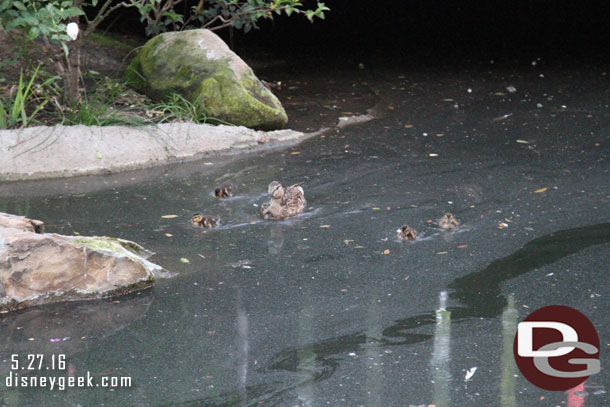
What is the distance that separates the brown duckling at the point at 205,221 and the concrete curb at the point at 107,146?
2.14 m

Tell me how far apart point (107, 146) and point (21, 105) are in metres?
1.14

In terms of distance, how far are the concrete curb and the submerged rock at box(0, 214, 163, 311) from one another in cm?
305

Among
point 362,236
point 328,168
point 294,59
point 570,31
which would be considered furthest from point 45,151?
point 570,31

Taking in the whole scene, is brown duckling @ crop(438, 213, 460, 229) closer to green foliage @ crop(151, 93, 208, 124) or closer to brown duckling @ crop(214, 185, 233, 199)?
brown duckling @ crop(214, 185, 233, 199)

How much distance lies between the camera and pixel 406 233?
6.82 metres

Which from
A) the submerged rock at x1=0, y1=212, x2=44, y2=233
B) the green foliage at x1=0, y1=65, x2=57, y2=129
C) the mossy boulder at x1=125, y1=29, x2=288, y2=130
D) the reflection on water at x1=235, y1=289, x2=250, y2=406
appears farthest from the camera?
the mossy boulder at x1=125, y1=29, x2=288, y2=130

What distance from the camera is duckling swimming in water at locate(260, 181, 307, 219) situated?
7360 millimetres

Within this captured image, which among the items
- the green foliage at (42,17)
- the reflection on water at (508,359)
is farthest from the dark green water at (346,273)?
the green foliage at (42,17)

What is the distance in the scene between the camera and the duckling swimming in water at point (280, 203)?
736 cm

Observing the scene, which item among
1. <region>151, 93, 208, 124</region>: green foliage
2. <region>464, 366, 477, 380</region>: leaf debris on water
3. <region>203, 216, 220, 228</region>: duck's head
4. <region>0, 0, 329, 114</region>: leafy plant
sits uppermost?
<region>0, 0, 329, 114</region>: leafy plant

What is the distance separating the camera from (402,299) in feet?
18.8

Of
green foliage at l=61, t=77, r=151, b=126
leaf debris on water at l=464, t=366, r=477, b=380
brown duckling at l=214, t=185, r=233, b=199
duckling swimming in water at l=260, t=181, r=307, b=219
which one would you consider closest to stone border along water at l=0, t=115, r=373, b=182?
green foliage at l=61, t=77, r=151, b=126

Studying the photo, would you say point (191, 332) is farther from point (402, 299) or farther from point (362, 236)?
point (362, 236)
